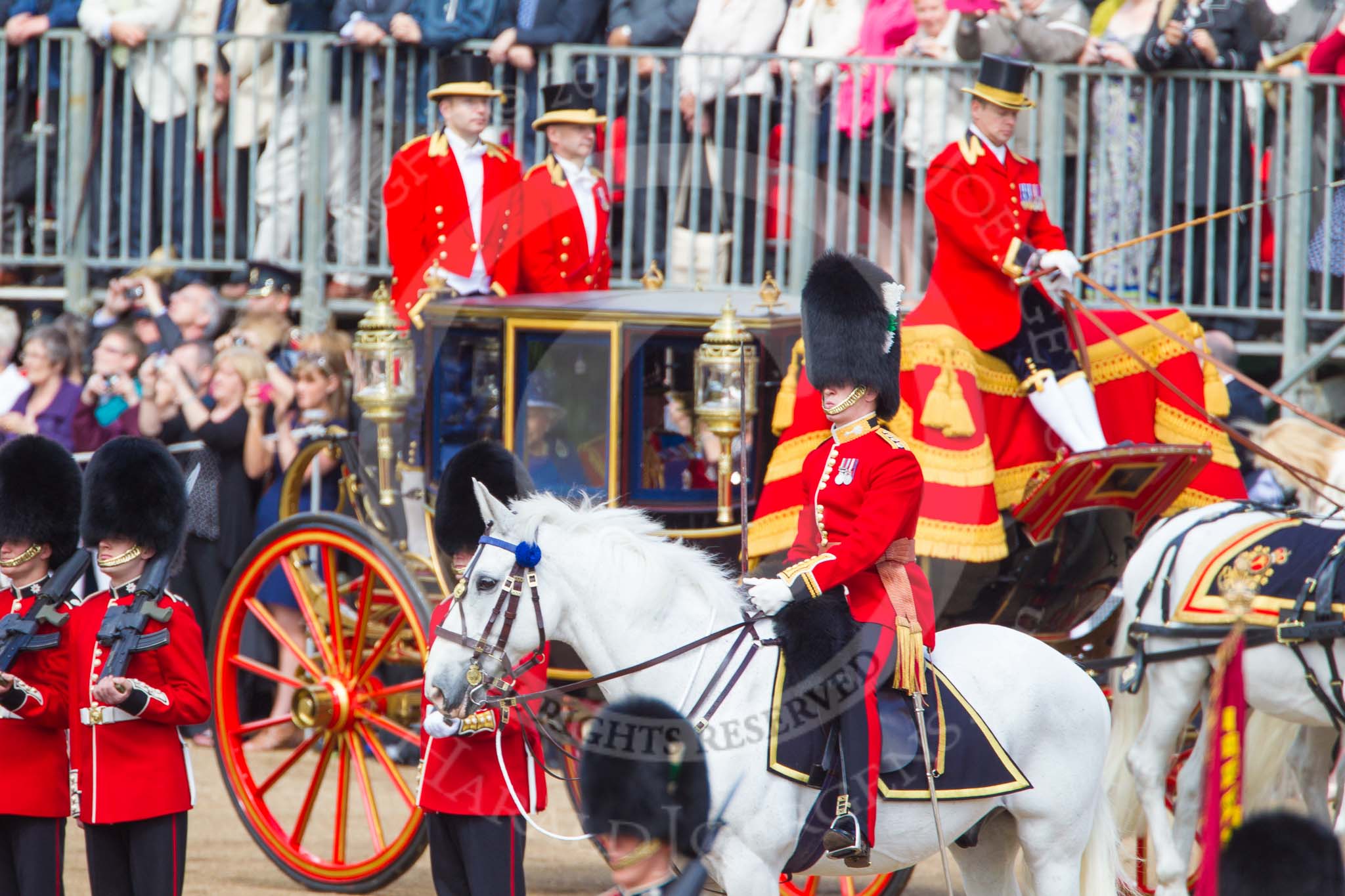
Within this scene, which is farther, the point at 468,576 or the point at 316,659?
the point at 316,659

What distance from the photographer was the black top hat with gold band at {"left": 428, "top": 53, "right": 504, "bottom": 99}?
7574mm

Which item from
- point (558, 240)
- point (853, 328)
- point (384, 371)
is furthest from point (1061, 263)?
point (384, 371)

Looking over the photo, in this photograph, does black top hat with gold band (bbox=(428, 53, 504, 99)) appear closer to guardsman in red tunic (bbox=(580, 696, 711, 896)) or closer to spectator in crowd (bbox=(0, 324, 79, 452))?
spectator in crowd (bbox=(0, 324, 79, 452))

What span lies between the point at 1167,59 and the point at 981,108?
261 cm

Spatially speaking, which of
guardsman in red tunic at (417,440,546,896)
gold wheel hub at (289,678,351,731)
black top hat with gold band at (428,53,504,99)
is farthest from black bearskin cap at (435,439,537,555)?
black top hat with gold band at (428,53,504,99)

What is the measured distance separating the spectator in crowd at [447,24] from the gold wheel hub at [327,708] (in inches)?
158

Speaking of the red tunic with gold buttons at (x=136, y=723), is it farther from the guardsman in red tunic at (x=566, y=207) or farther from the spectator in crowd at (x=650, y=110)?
the spectator in crowd at (x=650, y=110)

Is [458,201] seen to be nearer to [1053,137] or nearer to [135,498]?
[135,498]

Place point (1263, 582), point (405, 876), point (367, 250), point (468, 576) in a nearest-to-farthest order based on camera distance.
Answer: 1. point (468, 576)
2. point (1263, 582)
3. point (405, 876)
4. point (367, 250)

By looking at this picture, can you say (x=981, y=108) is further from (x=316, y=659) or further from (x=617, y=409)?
(x=316, y=659)

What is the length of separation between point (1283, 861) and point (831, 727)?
1.54 m

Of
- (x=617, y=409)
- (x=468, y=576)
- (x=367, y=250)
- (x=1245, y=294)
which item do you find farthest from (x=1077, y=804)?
(x=367, y=250)

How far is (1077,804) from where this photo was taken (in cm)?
485

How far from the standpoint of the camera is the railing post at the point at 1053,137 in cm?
893
